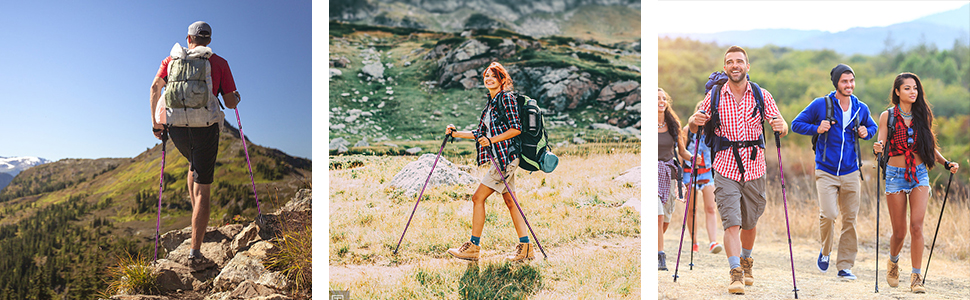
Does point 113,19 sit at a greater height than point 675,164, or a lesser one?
greater

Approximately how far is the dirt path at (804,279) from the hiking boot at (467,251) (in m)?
1.56

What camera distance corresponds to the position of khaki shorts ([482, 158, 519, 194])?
15.8 feet

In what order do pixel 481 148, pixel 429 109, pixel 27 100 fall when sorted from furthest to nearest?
1. pixel 429 109
2. pixel 481 148
3. pixel 27 100

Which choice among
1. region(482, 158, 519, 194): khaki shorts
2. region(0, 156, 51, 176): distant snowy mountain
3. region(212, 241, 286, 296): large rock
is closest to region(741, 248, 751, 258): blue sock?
region(482, 158, 519, 194): khaki shorts

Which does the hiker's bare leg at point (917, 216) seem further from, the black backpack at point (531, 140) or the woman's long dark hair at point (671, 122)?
the black backpack at point (531, 140)

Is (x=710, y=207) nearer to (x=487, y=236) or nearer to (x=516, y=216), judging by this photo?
(x=516, y=216)

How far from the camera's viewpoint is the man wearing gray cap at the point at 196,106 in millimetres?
4609

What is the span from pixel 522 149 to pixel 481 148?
1.23 feet

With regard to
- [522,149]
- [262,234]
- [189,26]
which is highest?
[189,26]

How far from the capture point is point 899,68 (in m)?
11.9

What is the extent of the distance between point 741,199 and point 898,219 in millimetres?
1712

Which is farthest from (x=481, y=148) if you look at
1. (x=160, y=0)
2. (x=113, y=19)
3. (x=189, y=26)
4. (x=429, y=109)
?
(x=113, y=19)

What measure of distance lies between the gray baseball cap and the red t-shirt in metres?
0.20

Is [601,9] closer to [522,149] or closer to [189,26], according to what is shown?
[522,149]
